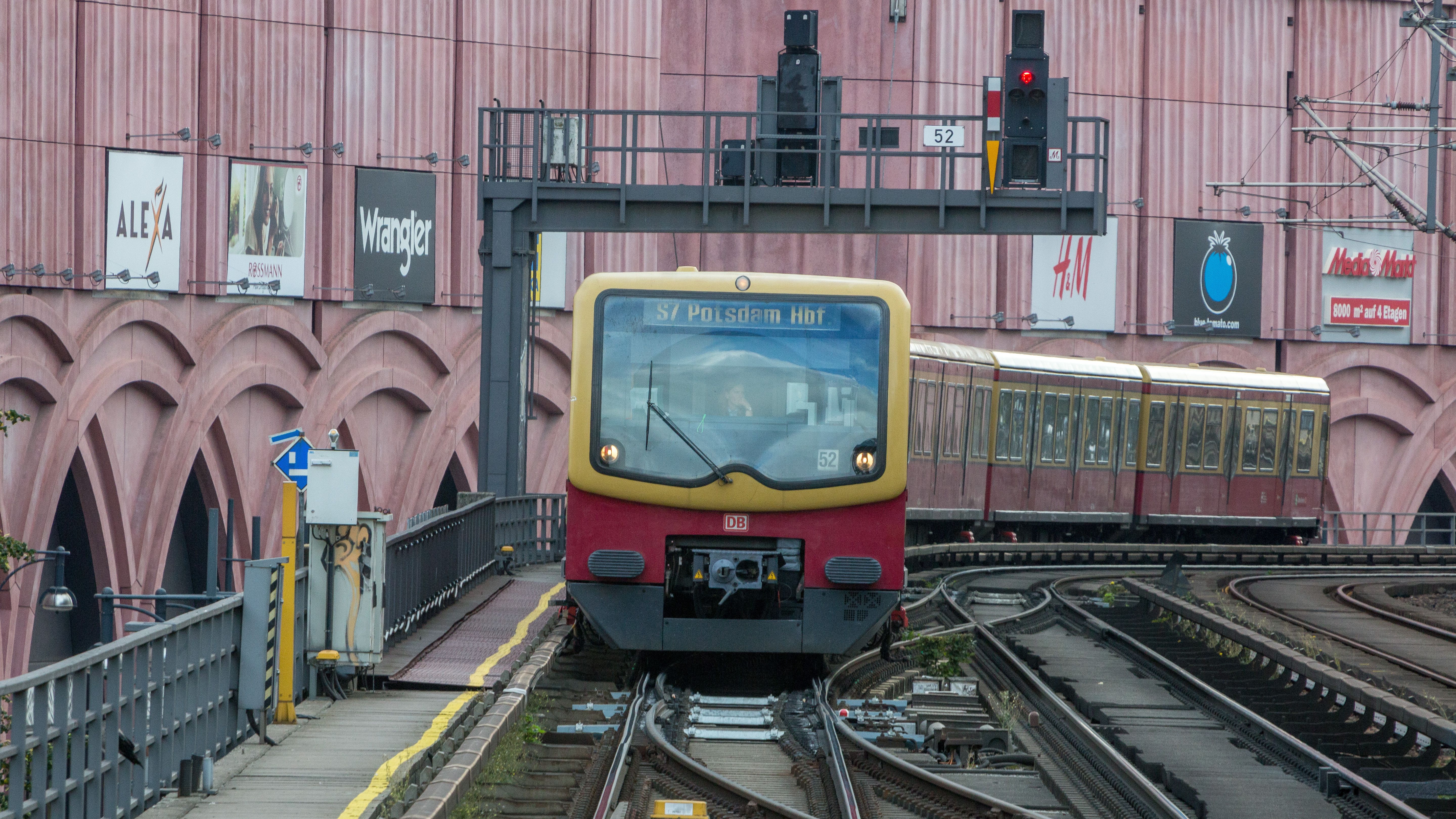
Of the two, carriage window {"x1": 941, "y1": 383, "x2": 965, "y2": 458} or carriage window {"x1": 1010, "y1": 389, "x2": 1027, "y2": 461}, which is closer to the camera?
carriage window {"x1": 941, "y1": 383, "x2": 965, "y2": 458}

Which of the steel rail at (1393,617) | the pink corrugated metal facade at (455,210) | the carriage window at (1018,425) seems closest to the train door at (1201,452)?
the carriage window at (1018,425)

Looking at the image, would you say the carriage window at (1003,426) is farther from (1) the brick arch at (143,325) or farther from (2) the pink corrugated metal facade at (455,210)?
(1) the brick arch at (143,325)

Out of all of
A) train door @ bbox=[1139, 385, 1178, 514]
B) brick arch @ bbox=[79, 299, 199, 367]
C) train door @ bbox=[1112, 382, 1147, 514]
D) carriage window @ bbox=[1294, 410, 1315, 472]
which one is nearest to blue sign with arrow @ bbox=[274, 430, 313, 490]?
train door @ bbox=[1112, 382, 1147, 514]

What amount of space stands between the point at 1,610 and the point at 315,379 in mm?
8965

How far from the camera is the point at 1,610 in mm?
30578

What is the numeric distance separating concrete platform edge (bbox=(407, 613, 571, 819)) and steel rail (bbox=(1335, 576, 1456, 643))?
32.2 feet

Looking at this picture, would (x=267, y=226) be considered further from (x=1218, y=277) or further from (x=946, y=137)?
(x=1218, y=277)

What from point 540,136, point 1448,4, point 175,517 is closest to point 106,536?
point 175,517

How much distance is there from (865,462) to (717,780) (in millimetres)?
3751

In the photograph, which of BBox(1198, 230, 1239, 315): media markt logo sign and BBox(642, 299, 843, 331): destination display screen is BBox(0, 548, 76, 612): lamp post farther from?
BBox(1198, 230, 1239, 315): media markt logo sign

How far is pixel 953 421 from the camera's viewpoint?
85.5 feet

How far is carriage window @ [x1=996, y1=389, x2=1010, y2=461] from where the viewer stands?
27734mm

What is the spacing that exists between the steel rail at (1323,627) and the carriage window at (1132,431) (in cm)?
422

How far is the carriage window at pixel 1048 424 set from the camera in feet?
94.9
